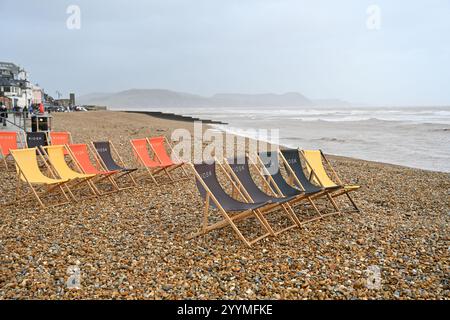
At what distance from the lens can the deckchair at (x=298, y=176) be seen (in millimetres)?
5230

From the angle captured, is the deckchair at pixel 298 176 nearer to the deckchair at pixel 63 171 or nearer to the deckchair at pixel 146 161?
the deckchair at pixel 146 161

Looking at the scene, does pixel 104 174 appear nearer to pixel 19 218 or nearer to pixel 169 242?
pixel 19 218

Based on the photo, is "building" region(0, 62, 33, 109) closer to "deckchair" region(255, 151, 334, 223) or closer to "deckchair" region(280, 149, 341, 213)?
"deckchair" region(280, 149, 341, 213)

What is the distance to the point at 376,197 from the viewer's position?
6.25m

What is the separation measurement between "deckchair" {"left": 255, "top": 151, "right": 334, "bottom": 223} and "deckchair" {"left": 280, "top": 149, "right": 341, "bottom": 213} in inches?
2.6

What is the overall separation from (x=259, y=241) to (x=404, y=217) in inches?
81.3

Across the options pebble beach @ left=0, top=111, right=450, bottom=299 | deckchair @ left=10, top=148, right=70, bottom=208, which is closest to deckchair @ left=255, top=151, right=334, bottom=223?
pebble beach @ left=0, top=111, right=450, bottom=299

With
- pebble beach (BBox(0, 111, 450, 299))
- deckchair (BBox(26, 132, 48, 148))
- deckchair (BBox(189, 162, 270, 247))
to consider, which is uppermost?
deckchair (BBox(26, 132, 48, 148))

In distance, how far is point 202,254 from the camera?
12.5 ft

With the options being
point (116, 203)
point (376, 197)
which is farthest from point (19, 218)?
point (376, 197)

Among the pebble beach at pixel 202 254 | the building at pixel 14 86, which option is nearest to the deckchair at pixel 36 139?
the pebble beach at pixel 202 254

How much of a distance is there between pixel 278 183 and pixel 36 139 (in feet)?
18.9

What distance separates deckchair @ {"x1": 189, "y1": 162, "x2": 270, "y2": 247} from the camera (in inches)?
164

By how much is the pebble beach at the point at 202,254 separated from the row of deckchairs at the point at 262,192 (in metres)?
0.18
